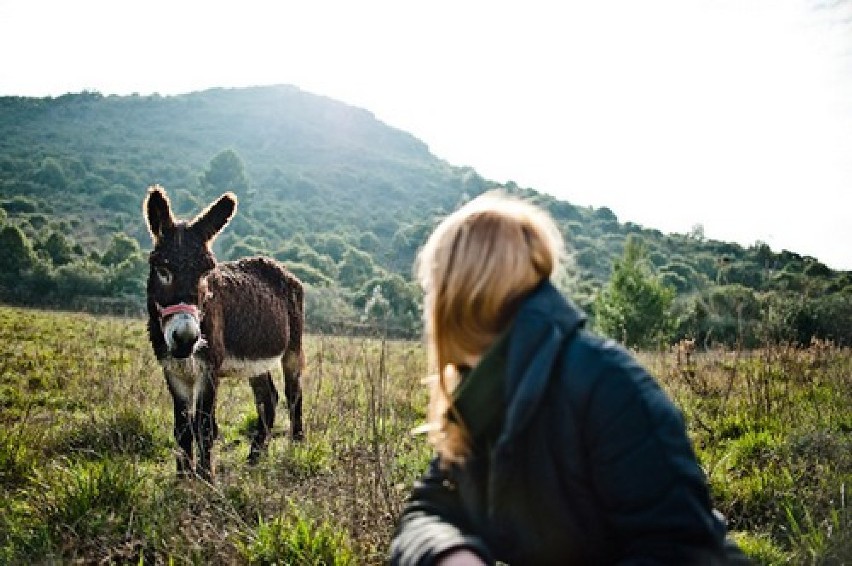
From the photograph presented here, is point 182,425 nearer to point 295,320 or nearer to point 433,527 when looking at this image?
point 295,320

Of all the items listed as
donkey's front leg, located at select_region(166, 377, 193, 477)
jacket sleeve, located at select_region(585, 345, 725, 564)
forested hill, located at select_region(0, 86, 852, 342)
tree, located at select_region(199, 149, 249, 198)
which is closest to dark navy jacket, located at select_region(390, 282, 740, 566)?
jacket sleeve, located at select_region(585, 345, 725, 564)

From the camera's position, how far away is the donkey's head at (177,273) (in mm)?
4340

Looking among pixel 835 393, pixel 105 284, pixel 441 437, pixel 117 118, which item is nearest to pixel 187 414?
pixel 441 437

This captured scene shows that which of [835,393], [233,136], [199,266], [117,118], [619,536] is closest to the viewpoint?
[619,536]

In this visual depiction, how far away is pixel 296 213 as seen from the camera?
94188 mm

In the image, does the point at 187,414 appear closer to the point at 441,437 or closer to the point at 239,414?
the point at 239,414

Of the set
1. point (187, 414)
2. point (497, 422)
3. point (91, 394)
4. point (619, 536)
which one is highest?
point (497, 422)

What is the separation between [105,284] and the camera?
33.4 m

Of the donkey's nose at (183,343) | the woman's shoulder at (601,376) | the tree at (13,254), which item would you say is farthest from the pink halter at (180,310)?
the tree at (13,254)

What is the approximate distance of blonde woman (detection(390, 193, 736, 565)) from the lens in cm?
144

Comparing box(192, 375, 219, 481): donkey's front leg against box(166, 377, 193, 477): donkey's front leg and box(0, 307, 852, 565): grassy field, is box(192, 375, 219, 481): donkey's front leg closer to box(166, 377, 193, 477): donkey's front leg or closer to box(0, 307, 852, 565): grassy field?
box(166, 377, 193, 477): donkey's front leg

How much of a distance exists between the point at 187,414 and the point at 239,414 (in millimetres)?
2909

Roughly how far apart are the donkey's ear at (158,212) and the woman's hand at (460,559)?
13.5 ft

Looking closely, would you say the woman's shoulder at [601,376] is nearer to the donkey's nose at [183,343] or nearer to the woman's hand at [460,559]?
the woman's hand at [460,559]
